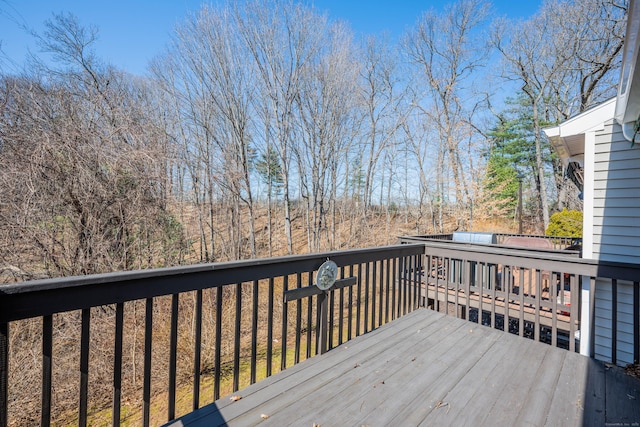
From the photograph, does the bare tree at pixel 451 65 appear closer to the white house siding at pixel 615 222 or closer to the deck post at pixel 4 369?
the white house siding at pixel 615 222

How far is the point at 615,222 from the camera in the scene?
325 cm

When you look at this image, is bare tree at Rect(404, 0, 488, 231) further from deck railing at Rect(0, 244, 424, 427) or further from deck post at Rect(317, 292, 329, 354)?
deck post at Rect(317, 292, 329, 354)

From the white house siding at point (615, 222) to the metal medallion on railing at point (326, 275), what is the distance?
307 centimetres

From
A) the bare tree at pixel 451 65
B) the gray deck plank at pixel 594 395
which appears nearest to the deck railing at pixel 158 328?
the gray deck plank at pixel 594 395

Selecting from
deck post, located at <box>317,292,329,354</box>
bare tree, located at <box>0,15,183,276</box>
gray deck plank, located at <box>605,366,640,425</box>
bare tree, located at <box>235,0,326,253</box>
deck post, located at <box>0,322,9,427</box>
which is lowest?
gray deck plank, located at <box>605,366,640,425</box>

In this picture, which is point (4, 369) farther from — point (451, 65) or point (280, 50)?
point (451, 65)

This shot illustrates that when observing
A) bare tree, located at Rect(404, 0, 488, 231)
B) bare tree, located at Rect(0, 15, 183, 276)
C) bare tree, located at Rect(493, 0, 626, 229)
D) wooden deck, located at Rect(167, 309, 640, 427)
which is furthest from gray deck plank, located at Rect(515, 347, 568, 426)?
bare tree, located at Rect(493, 0, 626, 229)

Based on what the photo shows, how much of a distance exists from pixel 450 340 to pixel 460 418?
115cm

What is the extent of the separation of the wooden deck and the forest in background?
3.65 m

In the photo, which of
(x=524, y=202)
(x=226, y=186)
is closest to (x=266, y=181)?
(x=226, y=186)

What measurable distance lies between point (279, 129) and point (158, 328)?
741cm

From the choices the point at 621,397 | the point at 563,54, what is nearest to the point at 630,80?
the point at 621,397

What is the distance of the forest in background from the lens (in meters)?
4.07

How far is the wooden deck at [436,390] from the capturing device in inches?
65.2
